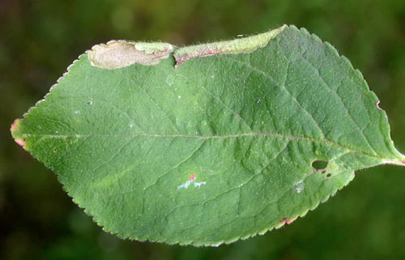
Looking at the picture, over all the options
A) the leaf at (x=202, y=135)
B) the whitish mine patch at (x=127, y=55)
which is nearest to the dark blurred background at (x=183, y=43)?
the leaf at (x=202, y=135)

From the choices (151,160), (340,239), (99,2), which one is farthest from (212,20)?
(151,160)

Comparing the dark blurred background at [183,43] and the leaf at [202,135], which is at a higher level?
the dark blurred background at [183,43]

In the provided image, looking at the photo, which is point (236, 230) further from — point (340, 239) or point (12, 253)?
point (12, 253)

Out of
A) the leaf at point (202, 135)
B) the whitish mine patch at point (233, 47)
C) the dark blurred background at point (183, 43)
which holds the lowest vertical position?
the leaf at point (202, 135)

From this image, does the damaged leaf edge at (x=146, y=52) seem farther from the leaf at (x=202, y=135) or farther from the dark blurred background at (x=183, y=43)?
the dark blurred background at (x=183, y=43)

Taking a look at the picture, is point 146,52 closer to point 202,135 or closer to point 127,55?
point 127,55

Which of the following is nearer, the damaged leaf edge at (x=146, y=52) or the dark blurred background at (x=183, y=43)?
the damaged leaf edge at (x=146, y=52)

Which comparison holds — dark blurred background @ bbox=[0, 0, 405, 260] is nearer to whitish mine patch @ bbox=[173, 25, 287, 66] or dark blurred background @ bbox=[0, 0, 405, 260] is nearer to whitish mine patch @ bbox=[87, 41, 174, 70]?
whitish mine patch @ bbox=[173, 25, 287, 66]

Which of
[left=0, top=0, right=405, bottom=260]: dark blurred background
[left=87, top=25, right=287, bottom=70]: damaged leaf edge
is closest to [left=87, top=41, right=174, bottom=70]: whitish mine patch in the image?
[left=87, top=25, right=287, bottom=70]: damaged leaf edge
